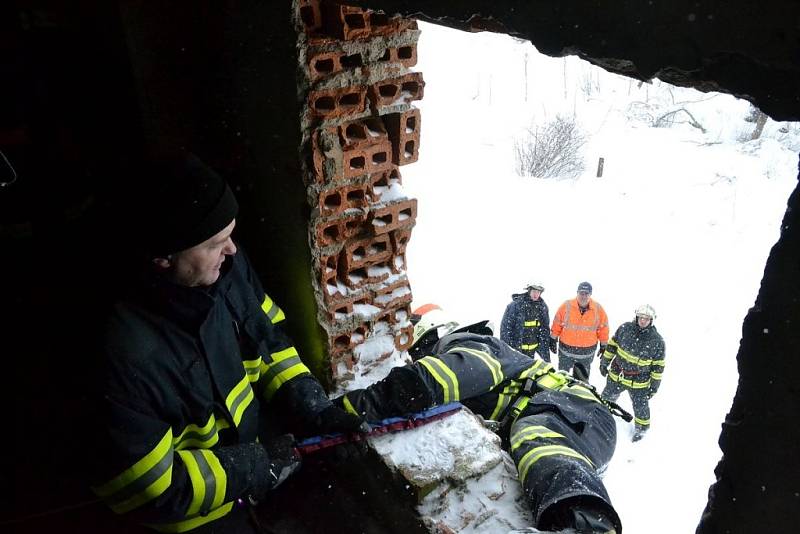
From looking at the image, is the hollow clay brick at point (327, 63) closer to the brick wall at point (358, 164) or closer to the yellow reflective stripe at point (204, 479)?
the brick wall at point (358, 164)

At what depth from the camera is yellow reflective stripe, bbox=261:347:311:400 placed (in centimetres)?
253

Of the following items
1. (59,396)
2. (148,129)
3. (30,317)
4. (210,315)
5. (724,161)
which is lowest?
(724,161)

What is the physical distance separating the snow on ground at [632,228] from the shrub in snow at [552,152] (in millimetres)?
338

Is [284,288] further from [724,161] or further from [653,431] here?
[724,161]

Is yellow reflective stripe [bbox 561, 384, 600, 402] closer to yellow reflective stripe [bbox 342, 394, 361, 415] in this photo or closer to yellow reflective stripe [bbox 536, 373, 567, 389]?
yellow reflective stripe [bbox 536, 373, 567, 389]

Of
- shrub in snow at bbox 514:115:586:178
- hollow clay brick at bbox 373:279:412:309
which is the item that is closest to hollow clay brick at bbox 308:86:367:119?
hollow clay brick at bbox 373:279:412:309

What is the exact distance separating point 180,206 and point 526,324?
5491 mm

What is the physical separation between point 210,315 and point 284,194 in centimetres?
72

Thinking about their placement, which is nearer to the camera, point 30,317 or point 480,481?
point 480,481

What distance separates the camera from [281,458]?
2285 millimetres

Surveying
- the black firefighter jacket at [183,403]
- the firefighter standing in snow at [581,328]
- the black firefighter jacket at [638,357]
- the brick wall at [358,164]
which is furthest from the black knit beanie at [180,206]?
the firefighter standing in snow at [581,328]

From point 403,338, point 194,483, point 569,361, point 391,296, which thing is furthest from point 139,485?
point 569,361

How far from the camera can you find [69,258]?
4.35m

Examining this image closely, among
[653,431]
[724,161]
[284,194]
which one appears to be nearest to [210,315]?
[284,194]
